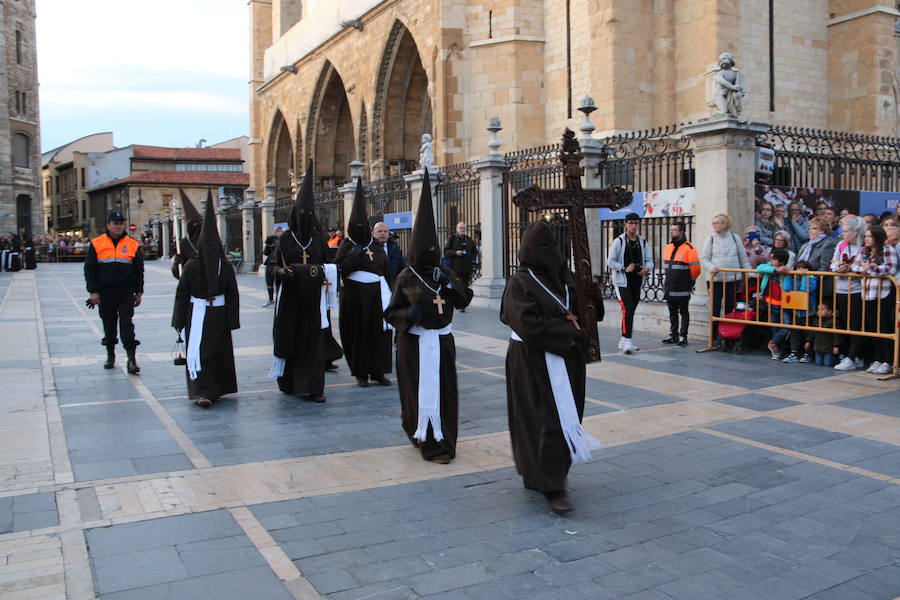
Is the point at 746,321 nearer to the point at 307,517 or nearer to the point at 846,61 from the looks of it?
the point at 307,517

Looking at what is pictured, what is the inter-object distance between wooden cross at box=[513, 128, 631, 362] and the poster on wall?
20.1 feet

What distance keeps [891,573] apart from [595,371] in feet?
17.6

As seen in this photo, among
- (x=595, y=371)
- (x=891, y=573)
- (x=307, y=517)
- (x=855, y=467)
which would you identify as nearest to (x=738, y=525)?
(x=891, y=573)

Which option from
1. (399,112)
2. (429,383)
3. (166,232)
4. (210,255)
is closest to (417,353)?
(429,383)

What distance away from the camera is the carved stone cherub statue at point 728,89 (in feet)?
35.1

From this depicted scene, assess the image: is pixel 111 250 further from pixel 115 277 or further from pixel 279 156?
pixel 279 156

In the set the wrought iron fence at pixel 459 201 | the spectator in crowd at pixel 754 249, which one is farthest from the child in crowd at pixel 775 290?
the wrought iron fence at pixel 459 201

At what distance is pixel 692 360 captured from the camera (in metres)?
9.72

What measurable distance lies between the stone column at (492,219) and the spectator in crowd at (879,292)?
329 inches

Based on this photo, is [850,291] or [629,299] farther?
[629,299]

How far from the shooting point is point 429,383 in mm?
5676

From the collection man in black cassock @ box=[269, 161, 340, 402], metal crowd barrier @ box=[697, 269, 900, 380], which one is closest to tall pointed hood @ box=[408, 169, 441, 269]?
man in black cassock @ box=[269, 161, 340, 402]

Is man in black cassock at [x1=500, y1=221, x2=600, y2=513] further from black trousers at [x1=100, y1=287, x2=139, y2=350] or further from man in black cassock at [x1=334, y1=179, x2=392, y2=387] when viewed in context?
black trousers at [x1=100, y1=287, x2=139, y2=350]

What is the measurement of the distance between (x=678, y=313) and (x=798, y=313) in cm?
184
